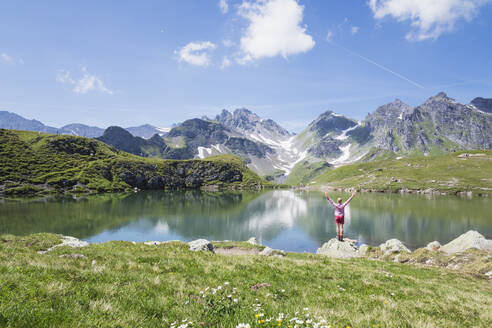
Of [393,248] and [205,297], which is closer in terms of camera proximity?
[205,297]

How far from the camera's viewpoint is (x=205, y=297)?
25.0ft

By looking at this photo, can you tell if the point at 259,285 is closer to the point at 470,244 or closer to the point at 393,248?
the point at 393,248

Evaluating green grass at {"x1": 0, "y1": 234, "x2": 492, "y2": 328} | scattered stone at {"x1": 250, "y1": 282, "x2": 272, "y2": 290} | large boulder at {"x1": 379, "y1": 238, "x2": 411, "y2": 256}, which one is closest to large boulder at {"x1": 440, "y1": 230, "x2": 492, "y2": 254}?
large boulder at {"x1": 379, "y1": 238, "x2": 411, "y2": 256}

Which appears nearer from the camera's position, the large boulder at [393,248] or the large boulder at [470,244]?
the large boulder at [470,244]

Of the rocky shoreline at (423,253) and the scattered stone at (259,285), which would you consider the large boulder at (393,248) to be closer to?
the rocky shoreline at (423,253)

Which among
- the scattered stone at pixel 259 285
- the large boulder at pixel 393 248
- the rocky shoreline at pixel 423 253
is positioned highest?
the scattered stone at pixel 259 285

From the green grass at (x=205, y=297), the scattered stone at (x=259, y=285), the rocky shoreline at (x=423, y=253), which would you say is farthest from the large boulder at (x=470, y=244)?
the scattered stone at (x=259, y=285)

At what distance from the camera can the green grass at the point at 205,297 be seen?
5.64 meters

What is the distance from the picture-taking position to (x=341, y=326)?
6262mm

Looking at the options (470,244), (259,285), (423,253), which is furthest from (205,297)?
(470,244)

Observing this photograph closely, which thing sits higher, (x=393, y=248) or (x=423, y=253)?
(x=423, y=253)

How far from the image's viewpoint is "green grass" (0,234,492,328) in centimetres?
564

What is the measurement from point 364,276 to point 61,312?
578 inches

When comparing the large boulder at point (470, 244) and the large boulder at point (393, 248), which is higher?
the large boulder at point (470, 244)
